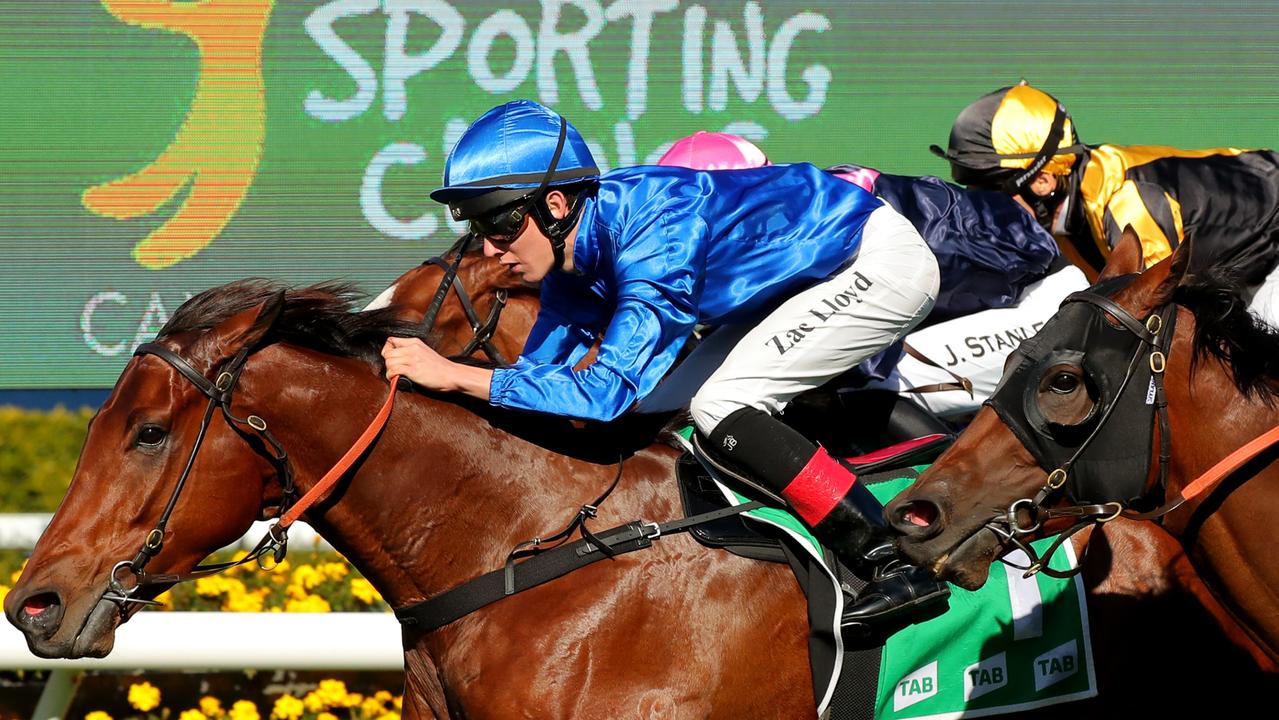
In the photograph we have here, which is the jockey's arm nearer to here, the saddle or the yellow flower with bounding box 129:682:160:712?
the saddle

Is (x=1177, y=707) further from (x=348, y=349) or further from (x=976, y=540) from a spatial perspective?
(x=348, y=349)

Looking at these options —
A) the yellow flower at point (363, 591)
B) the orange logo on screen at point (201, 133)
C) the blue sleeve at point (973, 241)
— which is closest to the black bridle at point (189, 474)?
the blue sleeve at point (973, 241)

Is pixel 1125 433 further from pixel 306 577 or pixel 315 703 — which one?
pixel 306 577

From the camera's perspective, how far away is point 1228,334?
2.10m

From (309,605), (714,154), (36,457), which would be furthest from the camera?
(36,457)

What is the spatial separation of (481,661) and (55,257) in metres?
4.26

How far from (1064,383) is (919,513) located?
0.31m

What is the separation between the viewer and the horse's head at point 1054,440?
2066 mm

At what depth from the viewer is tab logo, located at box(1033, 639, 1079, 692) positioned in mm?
2643

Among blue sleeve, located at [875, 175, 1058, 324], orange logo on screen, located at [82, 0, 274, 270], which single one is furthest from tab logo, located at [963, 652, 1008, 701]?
orange logo on screen, located at [82, 0, 274, 270]

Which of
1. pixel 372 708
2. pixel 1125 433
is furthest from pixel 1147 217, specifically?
pixel 372 708

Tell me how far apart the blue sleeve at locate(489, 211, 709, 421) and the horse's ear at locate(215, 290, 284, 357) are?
420 mm

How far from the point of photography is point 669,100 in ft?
19.3

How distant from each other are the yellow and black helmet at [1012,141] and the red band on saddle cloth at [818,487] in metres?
1.85
